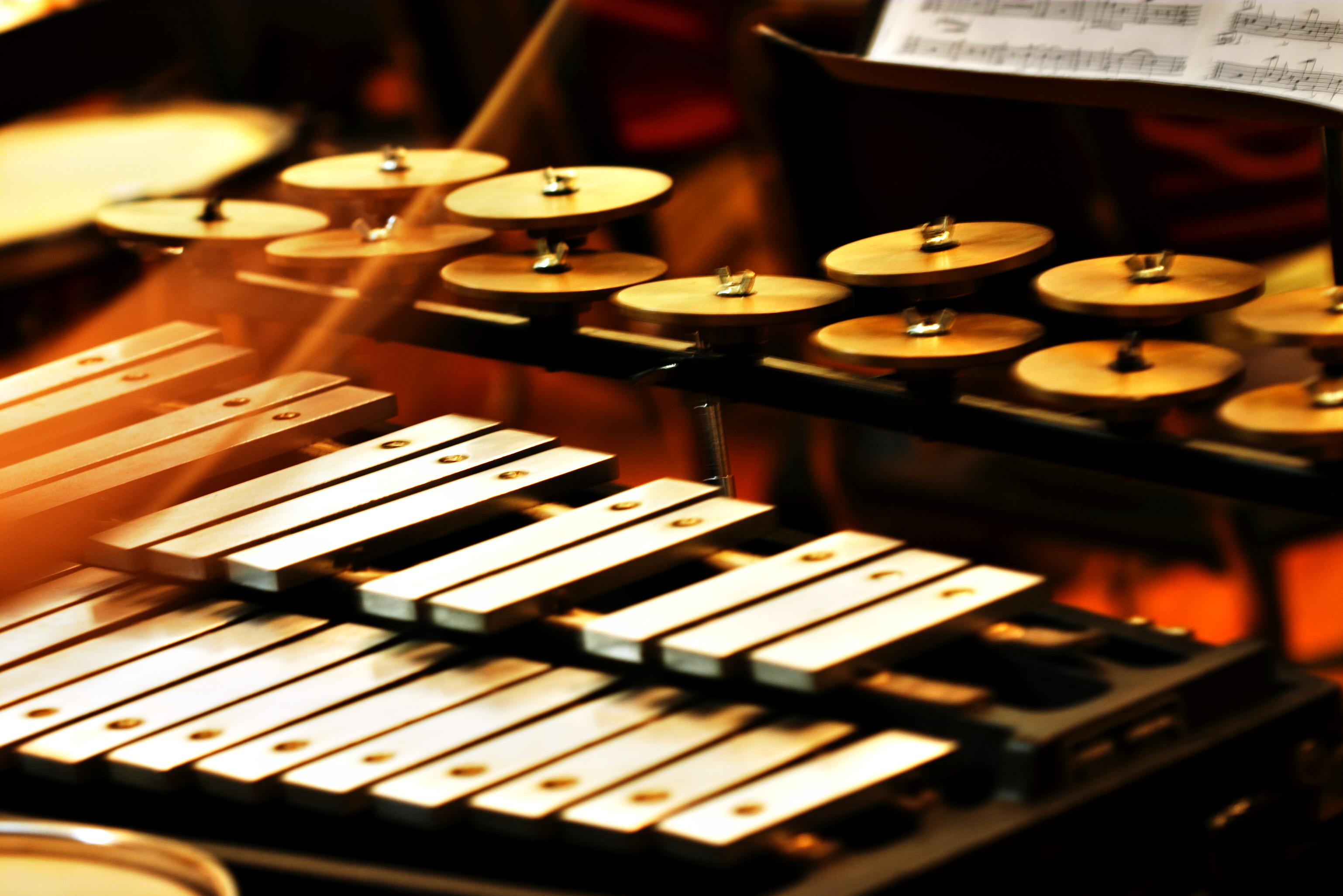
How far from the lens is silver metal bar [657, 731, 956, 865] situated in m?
0.91

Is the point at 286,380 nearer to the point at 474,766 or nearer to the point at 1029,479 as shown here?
the point at 474,766

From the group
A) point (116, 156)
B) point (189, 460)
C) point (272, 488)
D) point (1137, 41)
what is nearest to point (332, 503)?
point (272, 488)

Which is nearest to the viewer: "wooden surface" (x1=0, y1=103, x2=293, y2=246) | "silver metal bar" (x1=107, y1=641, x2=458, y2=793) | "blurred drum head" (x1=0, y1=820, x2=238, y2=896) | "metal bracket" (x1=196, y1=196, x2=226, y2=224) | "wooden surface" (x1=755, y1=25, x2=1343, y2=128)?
"blurred drum head" (x1=0, y1=820, x2=238, y2=896)

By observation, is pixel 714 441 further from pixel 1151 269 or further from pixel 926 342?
pixel 1151 269

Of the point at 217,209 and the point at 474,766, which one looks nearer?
the point at 474,766

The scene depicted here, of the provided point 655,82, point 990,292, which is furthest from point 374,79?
point 990,292

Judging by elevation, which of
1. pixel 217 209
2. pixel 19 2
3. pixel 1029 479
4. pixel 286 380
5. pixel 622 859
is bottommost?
pixel 1029 479

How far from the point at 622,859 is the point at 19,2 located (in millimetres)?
2353

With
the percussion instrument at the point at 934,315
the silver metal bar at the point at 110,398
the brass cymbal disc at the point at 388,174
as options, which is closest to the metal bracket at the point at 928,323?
the percussion instrument at the point at 934,315

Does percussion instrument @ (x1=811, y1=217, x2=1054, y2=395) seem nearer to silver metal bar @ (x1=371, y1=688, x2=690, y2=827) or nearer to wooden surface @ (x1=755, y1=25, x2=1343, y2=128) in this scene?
wooden surface @ (x1=755, y1=25, x2=1343, y2=128)

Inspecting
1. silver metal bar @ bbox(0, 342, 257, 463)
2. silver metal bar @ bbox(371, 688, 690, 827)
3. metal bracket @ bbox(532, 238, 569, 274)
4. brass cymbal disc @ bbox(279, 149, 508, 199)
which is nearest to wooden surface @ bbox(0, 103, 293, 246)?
brass cymbal disc @ bbox(279, 149, 508, 199)

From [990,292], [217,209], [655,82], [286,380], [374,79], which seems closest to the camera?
[286,380]

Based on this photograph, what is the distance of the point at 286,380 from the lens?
1.64 m

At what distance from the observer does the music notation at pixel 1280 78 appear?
1.38 metres
